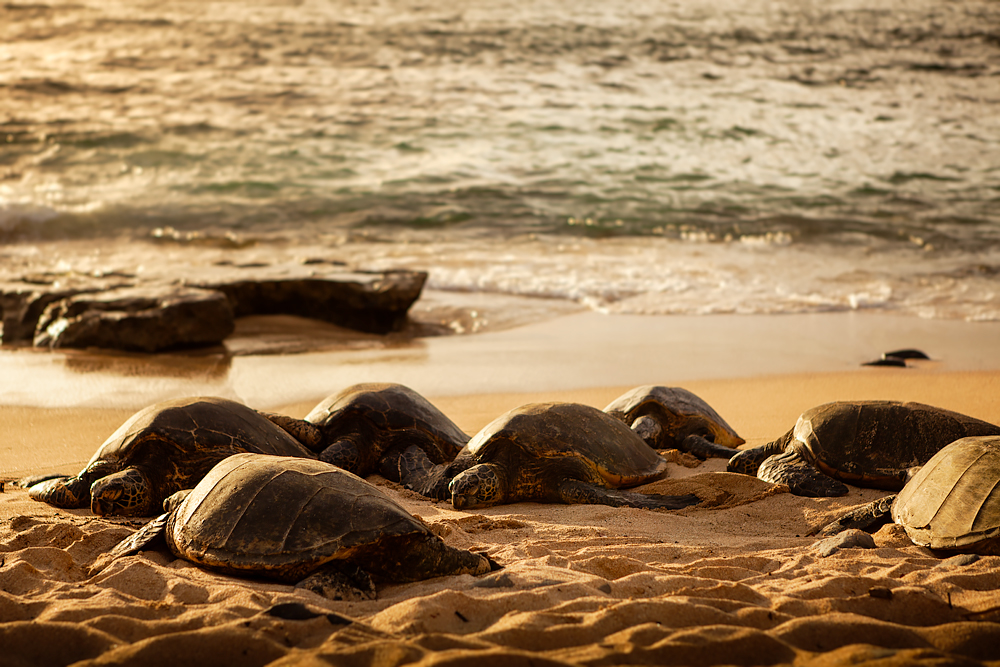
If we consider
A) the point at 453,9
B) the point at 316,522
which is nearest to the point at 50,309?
the point at 316,522

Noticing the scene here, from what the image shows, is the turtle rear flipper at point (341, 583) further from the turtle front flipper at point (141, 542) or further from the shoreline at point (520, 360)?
the shoreline at point (520, 360)

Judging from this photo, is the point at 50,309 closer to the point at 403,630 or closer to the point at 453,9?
the point at 403,630

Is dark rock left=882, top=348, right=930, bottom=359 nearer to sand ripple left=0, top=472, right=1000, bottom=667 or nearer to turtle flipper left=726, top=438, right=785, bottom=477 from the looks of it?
turtle flipper left=726, top=438, right=785, bottom=477

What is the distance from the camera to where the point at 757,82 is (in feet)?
75.9

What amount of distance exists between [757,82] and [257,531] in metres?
23.6

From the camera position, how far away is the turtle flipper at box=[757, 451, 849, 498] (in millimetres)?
→ 4076

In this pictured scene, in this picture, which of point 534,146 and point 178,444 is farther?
point 534,146

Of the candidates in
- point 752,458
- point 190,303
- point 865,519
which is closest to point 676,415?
point 752,458

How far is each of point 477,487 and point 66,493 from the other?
2.00 metres

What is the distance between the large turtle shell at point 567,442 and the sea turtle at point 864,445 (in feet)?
2.45

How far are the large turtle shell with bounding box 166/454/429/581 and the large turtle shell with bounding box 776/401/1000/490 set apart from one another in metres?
2.49

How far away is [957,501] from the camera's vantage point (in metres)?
3.13

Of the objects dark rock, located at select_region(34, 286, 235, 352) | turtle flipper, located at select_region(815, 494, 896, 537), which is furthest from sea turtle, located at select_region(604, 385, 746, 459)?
dark rock, located at select_region(34, 286, 235, 352)

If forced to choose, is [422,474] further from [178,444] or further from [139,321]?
[139,321]
